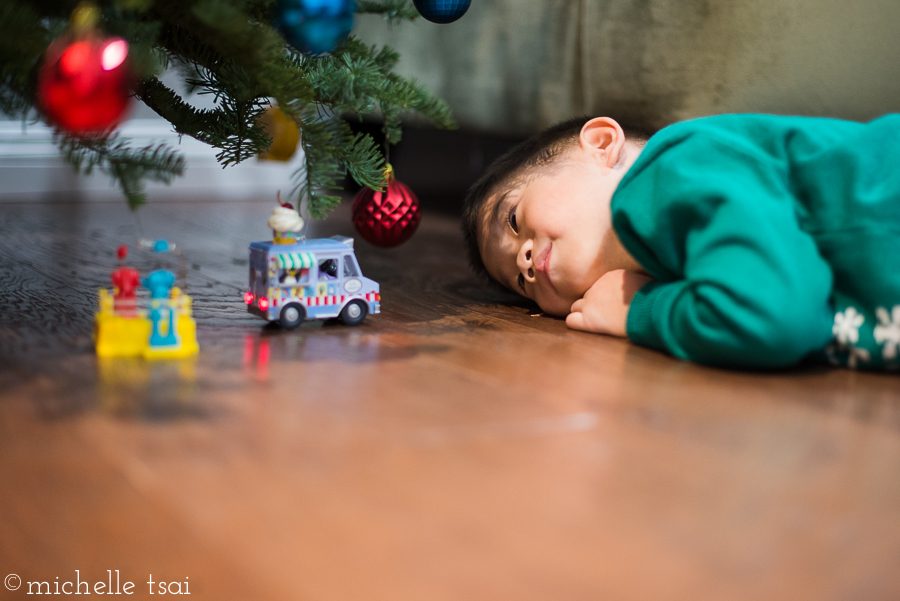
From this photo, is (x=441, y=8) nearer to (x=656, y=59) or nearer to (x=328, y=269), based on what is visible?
(x=328, y=269)

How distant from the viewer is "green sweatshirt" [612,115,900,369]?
2.58ft

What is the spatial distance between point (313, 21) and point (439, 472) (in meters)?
0.47

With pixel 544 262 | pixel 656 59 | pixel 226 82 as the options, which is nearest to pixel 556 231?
pixel 544 262

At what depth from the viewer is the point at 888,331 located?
81 cm

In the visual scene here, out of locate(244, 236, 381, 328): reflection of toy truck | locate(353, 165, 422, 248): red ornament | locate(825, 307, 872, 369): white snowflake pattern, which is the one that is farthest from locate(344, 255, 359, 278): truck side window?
locate(825, 307, 872, 369): white snowflake pattern

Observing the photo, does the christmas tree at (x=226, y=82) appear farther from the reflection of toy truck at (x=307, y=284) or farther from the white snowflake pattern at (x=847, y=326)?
the white snowflake pattern at (x=847, y=326)

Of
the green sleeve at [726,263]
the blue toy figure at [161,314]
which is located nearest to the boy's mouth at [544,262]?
the green sleeve at [726,263]

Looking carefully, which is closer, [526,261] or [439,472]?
[439,472]

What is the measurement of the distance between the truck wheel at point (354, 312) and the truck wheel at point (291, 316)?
0.17ft

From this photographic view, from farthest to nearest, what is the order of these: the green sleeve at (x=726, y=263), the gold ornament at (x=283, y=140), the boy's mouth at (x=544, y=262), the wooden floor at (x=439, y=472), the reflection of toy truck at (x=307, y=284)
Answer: the gold ornament at (x=283, y=140) → the boy's mouth at (x=544, y=262) → the reflection of toy truck at (x=307, y=284) → the green sleeve at (x=726, y=263) → the wooden floor at (x=439, y=472)

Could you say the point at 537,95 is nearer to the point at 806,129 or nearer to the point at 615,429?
the point at 806,129

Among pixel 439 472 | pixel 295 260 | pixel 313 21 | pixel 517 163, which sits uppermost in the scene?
pixel 313 21

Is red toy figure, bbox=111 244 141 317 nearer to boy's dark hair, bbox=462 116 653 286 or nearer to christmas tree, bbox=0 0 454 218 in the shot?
christmas tree, bbox=0 0 454 218

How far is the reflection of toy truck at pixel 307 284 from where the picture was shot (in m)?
0.89
